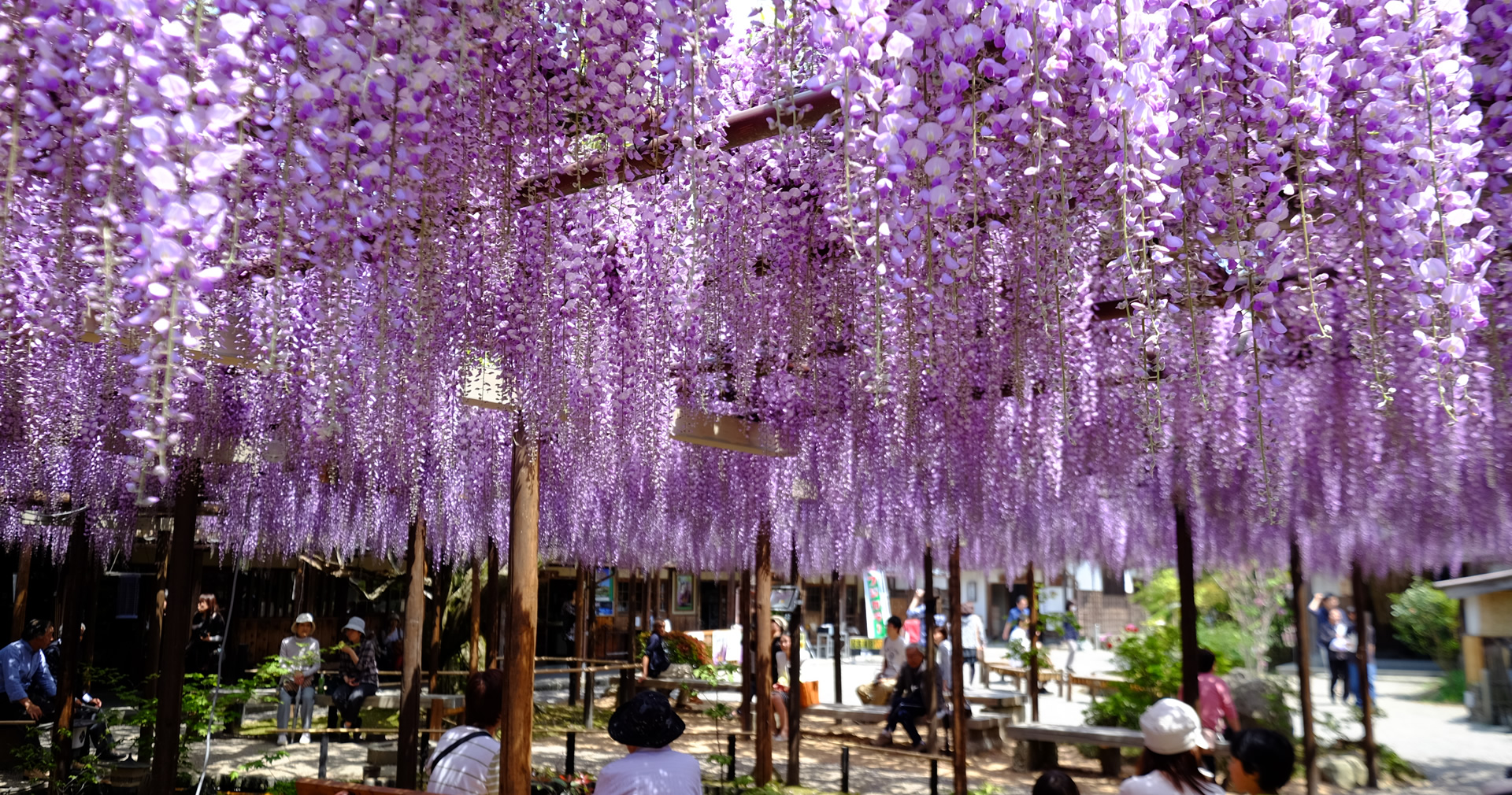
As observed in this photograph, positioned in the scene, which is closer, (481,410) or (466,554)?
(481,410)

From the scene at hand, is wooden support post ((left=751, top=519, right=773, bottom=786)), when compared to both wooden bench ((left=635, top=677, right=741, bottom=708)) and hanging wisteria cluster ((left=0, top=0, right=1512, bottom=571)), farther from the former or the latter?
wooden bench ((left=635, top=677, right=741, bottom=708))

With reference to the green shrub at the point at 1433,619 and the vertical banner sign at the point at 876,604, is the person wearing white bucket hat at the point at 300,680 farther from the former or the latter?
the green shrub at the point at 1433,619

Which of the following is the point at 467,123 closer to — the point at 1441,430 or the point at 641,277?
the point at 641,277

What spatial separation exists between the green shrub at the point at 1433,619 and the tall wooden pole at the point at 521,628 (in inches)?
616

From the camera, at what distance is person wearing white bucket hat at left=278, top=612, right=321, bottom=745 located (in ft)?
→ 29.8

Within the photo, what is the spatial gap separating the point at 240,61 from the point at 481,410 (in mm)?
5891

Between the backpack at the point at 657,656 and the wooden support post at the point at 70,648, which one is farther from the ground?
the wooden support post at the point at 70,648

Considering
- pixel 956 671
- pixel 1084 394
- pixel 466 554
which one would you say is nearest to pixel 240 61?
pixel 1084 394


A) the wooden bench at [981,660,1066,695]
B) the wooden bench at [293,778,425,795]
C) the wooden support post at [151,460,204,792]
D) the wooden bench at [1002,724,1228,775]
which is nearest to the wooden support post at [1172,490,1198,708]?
the wooden bench at [1002,724,1228,775]

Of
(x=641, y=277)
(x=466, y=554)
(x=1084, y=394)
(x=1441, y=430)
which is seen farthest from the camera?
(x=466, y=554)

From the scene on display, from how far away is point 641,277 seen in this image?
155 inches

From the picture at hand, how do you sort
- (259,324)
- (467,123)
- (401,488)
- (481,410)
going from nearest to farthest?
1. (467,123)
2. (259,324)
3. (481,410)
4. (401,488)

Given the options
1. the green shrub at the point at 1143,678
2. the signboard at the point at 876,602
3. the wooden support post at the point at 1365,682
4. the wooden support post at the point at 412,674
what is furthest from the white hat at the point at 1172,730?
the signboard at the point at 876,602

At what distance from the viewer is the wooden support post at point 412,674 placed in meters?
6.12
